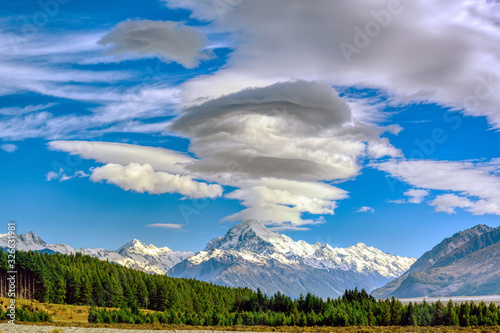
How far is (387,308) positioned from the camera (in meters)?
112

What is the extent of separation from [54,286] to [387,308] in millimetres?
116423

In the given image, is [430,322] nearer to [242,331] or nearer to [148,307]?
[242,331]

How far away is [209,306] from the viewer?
194 metres

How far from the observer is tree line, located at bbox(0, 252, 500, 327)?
106312 millimetres

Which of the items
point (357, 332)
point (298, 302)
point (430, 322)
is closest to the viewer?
point (357, 332)

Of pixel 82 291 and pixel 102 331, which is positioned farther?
pixel 82 291

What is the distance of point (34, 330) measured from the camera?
84000mm

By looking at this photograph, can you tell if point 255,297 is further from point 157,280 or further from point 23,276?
point 23,276

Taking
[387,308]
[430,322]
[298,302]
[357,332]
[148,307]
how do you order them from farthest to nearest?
[148,307], [298,302], [387,308], [430,322], [357,332]

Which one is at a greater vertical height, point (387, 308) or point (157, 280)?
point (157, 280)

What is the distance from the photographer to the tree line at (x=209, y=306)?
106 m

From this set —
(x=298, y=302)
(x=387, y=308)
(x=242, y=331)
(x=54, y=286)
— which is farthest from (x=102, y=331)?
(x=54, y=286)

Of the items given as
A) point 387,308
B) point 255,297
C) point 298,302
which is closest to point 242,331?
point 387,308

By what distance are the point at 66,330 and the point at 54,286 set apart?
9860 centimetres
